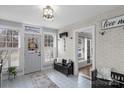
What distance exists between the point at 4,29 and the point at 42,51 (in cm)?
210

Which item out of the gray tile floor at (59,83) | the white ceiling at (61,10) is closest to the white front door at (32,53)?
the gray tile floor at (59,83)

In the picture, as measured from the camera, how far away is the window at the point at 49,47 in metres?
5.60

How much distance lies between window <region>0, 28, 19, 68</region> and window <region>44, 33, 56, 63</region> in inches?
63.0

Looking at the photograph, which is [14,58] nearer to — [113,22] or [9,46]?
[9,46]

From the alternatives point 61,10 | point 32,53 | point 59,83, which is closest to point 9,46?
point 32,53

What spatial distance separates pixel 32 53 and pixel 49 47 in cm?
115

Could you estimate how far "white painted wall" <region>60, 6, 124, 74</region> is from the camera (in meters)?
2.73

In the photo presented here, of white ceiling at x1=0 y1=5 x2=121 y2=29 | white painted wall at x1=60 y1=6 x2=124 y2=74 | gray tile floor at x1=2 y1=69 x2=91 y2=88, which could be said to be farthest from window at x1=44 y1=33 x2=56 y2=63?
white painted wall at x1=60 y1=6 x2=124 y2=74

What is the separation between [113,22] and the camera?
2.87 meters

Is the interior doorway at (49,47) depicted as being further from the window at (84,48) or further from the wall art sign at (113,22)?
the wall art sign at (113,22)

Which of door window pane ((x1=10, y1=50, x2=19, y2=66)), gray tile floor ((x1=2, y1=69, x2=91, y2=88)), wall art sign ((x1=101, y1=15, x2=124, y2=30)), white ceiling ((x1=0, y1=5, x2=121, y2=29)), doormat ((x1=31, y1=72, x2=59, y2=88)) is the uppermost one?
white ceiling ((x1=0, y1=5, x2=121, y2=29))

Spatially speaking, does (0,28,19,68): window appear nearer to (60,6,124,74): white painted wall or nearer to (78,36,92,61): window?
(60,6,124,74): white painted wall

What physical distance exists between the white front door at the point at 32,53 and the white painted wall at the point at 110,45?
291 cm
